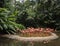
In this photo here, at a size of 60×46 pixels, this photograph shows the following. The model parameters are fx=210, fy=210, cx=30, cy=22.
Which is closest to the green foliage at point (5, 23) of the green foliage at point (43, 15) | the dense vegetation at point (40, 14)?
the dense vegetation at point (40, 14)

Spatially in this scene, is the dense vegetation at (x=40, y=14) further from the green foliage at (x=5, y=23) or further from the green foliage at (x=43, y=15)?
the green foliage at (x=5, y=23)

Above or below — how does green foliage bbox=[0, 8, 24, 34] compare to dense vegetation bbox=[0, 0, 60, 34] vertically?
above

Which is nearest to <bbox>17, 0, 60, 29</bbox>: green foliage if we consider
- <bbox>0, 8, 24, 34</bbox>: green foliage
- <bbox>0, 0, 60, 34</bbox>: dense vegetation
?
<bbox>0, 0, 60, 34</bbox>: dense vegetation

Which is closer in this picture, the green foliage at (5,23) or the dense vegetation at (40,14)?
the green foliage at (5,23)

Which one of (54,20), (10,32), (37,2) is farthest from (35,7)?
(10,32)

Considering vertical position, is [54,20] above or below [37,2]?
below

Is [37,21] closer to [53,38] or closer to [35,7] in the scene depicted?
[35,7]

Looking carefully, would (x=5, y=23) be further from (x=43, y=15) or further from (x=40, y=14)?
(x=43, y=15)

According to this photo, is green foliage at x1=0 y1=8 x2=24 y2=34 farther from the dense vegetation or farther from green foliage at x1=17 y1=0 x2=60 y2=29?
green foliage at x1=17 y1=0 x2=60 y2=29

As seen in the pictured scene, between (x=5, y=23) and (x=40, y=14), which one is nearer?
(x=5, y=23)

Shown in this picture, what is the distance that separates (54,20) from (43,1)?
2.13 meters

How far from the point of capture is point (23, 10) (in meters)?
19.8

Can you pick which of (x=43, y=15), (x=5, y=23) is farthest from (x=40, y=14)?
(x=5, y=23)

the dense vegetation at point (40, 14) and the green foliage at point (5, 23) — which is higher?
the green foliage at point (5, 23)
